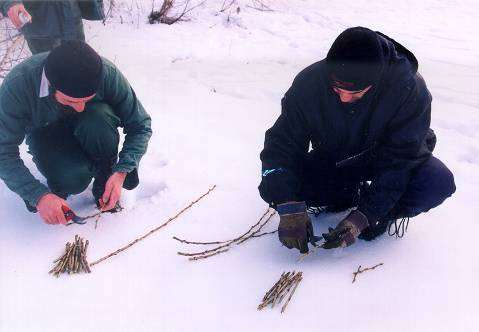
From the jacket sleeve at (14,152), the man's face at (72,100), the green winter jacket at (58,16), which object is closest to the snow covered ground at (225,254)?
the jacket sleeve at (14,152)

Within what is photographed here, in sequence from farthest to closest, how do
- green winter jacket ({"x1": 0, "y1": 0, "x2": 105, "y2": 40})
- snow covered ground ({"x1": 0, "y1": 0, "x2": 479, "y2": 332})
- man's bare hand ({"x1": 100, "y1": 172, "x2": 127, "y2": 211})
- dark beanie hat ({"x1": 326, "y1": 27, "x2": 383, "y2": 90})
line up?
green winter jacket ({"x1": 0, "y1": 0, "x2": 105, "y2": 40}) < man's bare hand ({"x1": 100, "y1": 172, "x2": 127, "y2": 211}) < snow covered ground ({"x1": 0, "y1": 0, "x2": 479, "y2": 332}) < dark beanie hat ({"x1": 326, "y1": 27, "x2": 383, "y2": 90})

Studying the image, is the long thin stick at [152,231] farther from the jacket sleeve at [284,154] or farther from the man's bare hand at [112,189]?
the jacket sleeve at [284,154]

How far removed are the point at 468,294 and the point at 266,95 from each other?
243 cm

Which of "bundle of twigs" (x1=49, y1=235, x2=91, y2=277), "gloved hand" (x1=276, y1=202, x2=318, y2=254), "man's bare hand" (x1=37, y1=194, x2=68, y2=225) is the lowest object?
"bundle of twigs" (x1=49, y1=235, x2=91, y2=277)

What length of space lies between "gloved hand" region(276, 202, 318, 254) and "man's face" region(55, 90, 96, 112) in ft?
3.19

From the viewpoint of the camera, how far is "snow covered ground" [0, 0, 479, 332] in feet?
5.81

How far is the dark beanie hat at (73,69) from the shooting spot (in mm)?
1843

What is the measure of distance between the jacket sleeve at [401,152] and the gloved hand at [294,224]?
254mm

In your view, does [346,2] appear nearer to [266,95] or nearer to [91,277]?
[266,95]

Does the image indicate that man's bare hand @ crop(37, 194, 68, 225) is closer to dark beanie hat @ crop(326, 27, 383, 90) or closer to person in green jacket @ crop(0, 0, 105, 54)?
Result: dark beanie hat @ crop(326, 27, 383, 90)

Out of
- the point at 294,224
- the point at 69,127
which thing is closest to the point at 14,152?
the point at 69,127

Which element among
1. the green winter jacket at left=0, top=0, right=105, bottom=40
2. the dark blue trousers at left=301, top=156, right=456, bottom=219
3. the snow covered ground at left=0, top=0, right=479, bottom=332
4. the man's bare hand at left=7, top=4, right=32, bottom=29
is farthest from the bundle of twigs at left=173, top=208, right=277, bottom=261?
the green winter jacket at left=0, top=0, right=105, bottom=40

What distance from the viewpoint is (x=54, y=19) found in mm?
3096

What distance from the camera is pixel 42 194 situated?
2.08 meters
